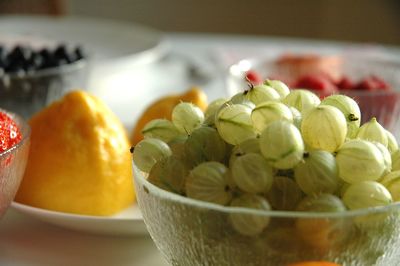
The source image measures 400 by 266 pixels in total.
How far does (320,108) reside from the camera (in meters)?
0.48

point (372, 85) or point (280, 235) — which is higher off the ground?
point (280, 235)

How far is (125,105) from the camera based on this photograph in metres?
1.06

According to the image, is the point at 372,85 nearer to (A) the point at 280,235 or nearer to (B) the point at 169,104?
(B) the point at 169,104

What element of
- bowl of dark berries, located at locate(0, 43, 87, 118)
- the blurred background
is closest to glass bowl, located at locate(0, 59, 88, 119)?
bowl of dark berries, located at locate(0, 43, 87, 118)

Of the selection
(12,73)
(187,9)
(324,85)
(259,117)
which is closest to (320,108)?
(259,117)

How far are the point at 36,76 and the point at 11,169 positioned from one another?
0.35 metres

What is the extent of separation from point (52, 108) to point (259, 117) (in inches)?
11.2

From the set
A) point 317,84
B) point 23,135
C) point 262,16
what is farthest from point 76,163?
point 262,16

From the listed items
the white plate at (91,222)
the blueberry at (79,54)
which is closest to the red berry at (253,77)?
A: the blueberry at (79,54)

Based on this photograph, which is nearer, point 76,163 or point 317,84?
point 76,163

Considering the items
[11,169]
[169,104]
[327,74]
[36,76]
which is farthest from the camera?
[327,74]

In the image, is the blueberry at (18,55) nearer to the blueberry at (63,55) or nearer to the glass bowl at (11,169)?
the blueberry at (63,55)

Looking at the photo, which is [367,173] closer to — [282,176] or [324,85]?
[282,176]

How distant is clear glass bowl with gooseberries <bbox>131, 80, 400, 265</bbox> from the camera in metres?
0.45
